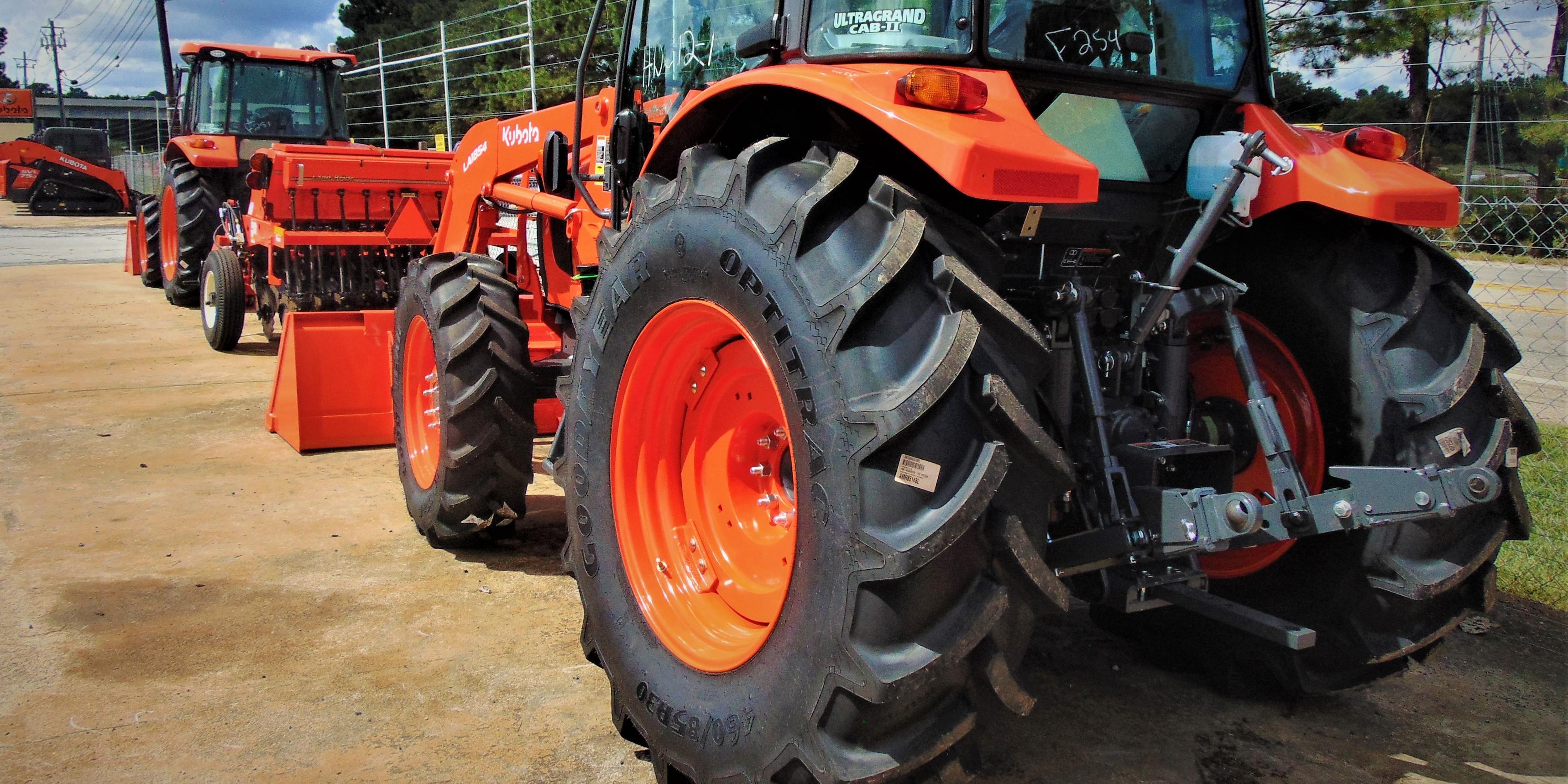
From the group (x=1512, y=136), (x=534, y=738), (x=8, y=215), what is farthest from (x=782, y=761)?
(x=8, y=215)

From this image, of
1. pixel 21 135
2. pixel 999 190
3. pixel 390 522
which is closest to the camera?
pixel 999 190

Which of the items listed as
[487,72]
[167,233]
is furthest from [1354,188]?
[487,72]

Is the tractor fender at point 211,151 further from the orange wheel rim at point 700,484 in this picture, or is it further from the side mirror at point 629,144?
the orange wheel rim at point 700,484

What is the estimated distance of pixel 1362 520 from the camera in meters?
2.53

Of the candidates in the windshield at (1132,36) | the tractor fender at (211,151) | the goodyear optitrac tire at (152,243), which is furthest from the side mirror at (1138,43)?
the goodyear optitrac tire at (152,243)

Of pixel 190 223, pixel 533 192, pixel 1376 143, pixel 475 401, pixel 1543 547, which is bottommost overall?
pixel 1543 547

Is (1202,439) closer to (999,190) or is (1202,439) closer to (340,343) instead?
(999,190)

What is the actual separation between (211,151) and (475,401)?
27.3 feet

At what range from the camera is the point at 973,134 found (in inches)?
87.9

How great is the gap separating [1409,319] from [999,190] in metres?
1.31

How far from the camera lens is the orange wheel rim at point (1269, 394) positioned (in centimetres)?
309

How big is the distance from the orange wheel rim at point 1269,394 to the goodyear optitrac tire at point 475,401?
260 cm

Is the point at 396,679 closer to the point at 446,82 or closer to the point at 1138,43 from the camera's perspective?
the point at 1138,43

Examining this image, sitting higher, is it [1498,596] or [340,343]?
[340,343]
